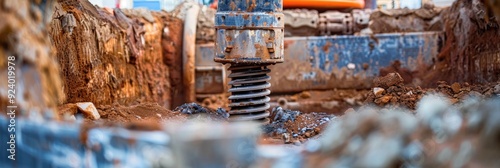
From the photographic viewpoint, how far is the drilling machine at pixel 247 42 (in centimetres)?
594

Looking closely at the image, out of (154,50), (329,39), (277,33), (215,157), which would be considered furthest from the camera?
(329,39)

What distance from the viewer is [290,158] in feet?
6.84

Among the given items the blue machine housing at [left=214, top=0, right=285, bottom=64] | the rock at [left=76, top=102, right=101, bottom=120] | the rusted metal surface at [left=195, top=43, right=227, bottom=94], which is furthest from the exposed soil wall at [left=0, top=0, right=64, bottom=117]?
the rusted metal surface at [left=195, top=43, right=227, bottom=94]

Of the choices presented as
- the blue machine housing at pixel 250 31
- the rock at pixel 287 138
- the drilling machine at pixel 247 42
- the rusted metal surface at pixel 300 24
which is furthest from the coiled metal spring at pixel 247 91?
the rusted metal surface at pixel 300 24

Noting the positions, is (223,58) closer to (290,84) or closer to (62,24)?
(62,24)

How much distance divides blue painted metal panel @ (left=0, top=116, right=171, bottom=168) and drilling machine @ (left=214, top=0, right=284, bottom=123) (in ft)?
10.7

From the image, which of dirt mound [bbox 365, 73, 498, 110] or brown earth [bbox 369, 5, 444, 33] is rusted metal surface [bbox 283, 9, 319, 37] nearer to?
brown earth [bbox 369, 5, 444, 33]

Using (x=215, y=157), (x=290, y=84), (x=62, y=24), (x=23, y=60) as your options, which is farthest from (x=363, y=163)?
(x=290, y=84)

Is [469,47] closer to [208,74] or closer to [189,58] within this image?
[208,74]

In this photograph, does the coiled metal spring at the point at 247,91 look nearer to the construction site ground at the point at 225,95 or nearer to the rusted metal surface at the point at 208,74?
the construction site ground at the point at 225,95

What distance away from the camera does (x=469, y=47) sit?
30.0ft

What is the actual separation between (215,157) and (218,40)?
13.7ft

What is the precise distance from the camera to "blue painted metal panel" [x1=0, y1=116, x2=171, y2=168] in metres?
2.14

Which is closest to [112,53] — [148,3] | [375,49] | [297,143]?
[297,143]
